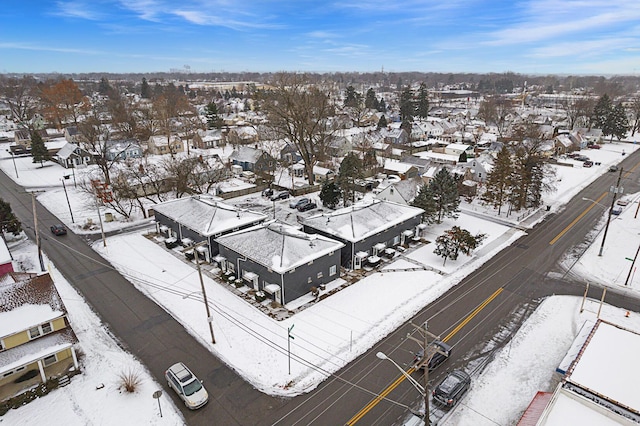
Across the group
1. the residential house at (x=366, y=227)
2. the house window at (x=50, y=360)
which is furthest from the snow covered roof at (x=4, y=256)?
the residential house at (x=366, y=227)

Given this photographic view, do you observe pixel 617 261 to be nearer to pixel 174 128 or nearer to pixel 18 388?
pixel 18 388

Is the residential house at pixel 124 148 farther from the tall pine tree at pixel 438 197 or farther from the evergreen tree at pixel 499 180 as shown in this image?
the evergreen tree at pixel 499 180

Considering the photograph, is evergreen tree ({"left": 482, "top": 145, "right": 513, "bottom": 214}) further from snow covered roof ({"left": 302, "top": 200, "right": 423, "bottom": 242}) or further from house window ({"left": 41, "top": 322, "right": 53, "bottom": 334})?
house window ({"left": 41, "top": 322, "right": 53, "bottom": 334})

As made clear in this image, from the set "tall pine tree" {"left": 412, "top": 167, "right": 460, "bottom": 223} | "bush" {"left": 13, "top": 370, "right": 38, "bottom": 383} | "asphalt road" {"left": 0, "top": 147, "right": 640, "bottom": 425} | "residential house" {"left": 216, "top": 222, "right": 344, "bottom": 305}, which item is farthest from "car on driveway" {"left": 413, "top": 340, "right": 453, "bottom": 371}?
"bush" {"left": 13, "top": 370, "right": 38, "bottom": 383}

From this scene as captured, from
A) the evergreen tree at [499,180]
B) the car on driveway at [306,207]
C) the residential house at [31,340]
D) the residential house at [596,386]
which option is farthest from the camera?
the car on driveway at [306,207]

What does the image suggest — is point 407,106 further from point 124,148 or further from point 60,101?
point 60,101

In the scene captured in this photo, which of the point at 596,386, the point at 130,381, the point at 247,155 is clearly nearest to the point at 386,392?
the point at 596,386
